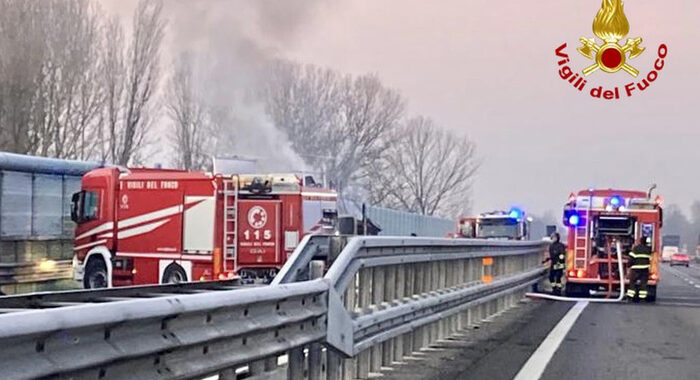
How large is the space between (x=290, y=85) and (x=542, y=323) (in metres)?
40.7

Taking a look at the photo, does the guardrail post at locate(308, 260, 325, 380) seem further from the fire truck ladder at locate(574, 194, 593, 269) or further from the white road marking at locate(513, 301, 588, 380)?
the fire truck ladder at locate(574, 194, 593, 269)

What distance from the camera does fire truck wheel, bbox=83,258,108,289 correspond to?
25.5 meters

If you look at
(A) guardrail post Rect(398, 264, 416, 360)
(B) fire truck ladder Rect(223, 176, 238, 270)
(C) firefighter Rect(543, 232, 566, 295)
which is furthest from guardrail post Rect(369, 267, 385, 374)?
(C) firefighter Rect(543, 232, 566, 295)

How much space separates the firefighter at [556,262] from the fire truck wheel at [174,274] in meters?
8.79

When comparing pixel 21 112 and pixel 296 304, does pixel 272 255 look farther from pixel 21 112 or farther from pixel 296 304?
pixel 21 112

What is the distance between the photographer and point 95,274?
84.1 feet

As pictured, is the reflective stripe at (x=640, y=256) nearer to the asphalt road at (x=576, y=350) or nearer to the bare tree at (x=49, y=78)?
the asphalt road at (x=576, y=350)

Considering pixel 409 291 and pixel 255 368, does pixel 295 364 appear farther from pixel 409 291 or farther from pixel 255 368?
pixel 409 291

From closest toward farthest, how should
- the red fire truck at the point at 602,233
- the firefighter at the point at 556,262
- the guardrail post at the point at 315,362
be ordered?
the guardrail post at the point at 315,362 → the red fire truck at the point at 602,233 → the firefighter at the point at 556,262

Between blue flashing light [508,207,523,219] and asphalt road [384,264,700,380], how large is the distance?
747 inches

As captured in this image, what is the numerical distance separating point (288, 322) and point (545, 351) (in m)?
6.11

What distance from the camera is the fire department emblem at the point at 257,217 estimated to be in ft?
78.7

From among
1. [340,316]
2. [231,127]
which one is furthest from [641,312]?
[231,127]

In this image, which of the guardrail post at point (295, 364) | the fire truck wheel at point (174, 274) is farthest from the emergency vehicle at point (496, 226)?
the guardrail post at point (295, 364)
